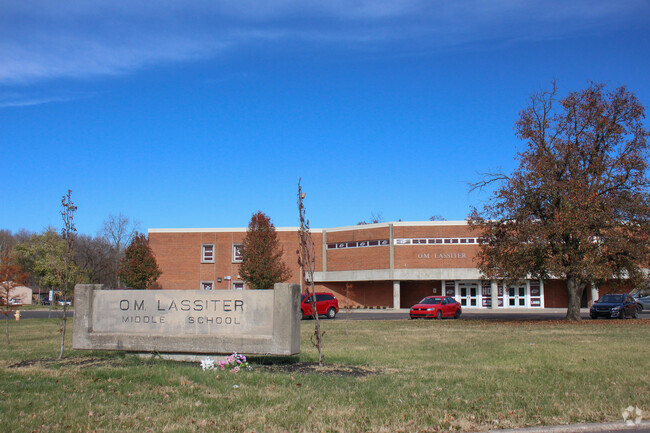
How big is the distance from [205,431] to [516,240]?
21190 mm

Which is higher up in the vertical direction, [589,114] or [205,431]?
[589,114]

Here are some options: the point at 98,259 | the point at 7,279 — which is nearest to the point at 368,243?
the point at 7,279

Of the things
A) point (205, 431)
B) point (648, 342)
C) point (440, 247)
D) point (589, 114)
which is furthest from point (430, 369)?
point (440, 247)

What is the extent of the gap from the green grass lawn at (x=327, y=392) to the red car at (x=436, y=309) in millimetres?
20059

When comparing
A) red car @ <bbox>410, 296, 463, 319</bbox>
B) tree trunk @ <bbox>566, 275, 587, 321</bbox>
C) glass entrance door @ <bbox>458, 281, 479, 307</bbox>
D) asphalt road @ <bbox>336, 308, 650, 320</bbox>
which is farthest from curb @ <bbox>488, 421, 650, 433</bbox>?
glass entrance door @ <bbox>458, 281, 479, 307</bbox>

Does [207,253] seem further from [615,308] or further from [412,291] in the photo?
[615,308]

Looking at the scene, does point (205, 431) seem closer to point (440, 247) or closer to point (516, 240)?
point (516, 240)

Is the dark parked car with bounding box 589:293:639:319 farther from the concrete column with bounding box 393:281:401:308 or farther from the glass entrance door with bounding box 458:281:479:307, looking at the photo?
the concrete column with bounding box 393:281:401:308

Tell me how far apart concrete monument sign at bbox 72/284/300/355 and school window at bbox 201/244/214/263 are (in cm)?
4334

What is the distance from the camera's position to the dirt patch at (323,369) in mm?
9898

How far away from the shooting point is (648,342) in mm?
15969

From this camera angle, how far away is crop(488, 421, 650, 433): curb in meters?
6.61

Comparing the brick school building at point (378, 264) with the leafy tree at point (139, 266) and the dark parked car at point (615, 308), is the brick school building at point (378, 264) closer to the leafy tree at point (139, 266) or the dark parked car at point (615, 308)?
the leafy tree at point (139, 266)

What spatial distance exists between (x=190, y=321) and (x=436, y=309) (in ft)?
79.2
